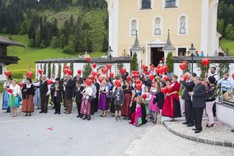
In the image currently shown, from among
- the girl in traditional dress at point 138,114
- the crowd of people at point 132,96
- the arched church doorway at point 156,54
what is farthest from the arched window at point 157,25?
the girl in traditional dress at point 138,114

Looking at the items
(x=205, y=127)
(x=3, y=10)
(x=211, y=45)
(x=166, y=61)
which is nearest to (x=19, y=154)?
(x=205, y=127)

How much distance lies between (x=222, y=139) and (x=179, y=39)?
996 inches

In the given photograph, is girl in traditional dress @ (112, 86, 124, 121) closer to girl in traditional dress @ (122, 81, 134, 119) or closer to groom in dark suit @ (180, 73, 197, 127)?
girl in traditional dress @ (122, 81, 134, 119)

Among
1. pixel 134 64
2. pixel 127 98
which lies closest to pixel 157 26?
pixel 134 64

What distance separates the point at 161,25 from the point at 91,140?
26.2 metres

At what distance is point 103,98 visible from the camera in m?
14.9

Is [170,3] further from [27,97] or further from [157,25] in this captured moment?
[27,97]

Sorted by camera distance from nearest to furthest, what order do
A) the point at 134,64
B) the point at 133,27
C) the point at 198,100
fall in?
the point at 198,100
the point at 134,64
the point at 133,27

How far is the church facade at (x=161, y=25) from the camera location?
32.8 meters

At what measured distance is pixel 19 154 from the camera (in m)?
8.50

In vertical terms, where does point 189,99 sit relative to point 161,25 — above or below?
below

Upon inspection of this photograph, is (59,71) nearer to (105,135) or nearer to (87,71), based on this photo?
(87,71)

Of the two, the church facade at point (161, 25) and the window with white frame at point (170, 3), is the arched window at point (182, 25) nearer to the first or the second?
the church facade at point (161, 25)

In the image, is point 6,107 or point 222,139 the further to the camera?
point 6,107
